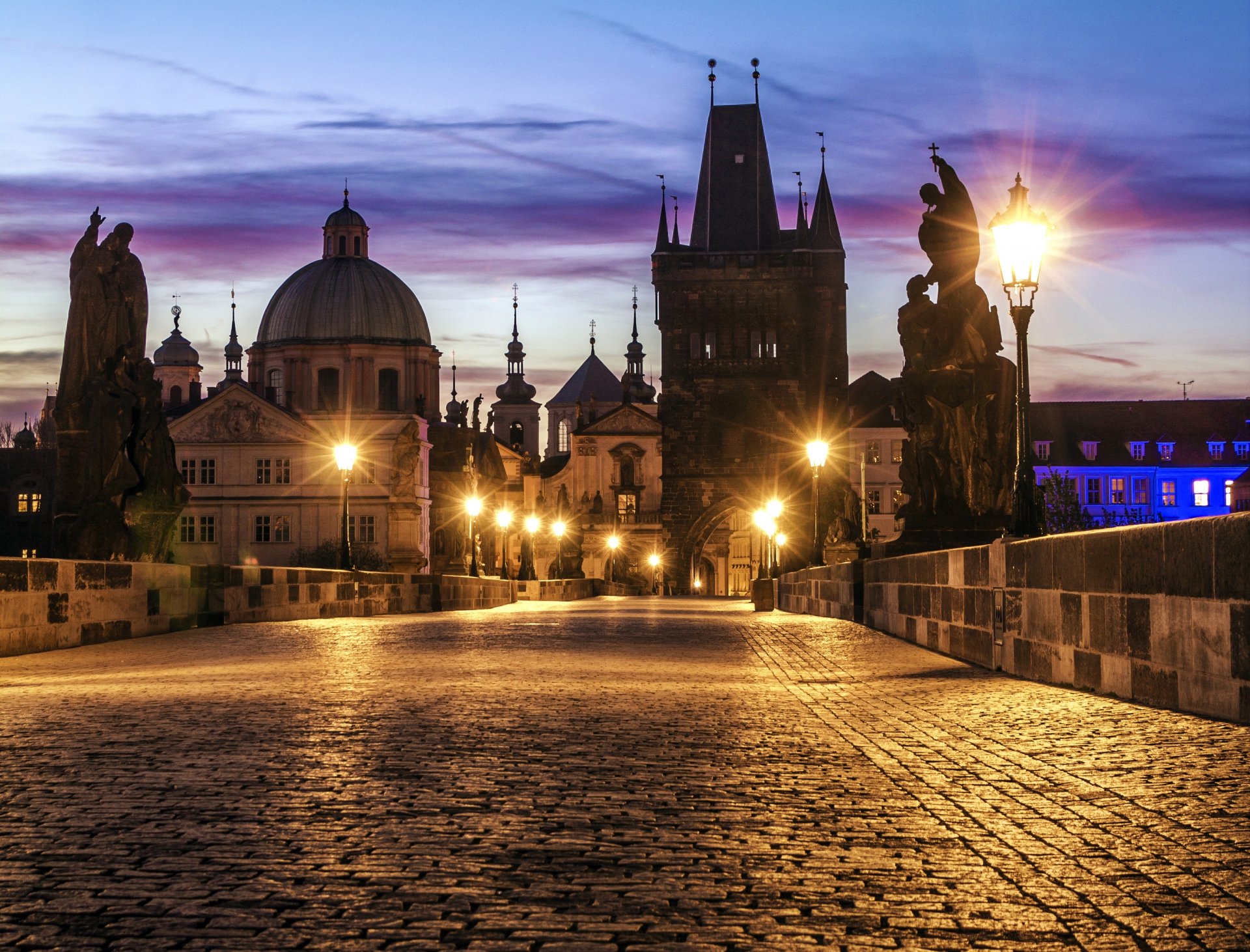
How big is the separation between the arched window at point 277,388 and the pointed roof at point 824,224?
39550mm

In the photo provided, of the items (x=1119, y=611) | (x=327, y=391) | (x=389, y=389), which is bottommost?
(x=1119, y=611)

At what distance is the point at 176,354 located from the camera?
142m

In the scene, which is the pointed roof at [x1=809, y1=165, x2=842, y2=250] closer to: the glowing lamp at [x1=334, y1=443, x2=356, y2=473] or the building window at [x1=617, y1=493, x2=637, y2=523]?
the building window at [x1=617, y1=493, x2=637, y2=523]

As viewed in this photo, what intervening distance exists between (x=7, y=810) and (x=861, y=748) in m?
3.89

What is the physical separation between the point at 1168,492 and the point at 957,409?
94.2 meters

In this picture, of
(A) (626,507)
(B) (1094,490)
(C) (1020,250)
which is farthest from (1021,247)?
(A) (626,507)

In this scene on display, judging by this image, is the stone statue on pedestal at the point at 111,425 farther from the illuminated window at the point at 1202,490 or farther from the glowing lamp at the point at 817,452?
the illuminated window at the point at 1202,490

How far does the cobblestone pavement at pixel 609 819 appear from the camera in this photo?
4219 mm

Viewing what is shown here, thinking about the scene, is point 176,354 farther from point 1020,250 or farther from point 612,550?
point 1020,250

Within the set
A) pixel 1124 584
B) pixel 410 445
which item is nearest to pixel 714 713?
pixel 1124 584

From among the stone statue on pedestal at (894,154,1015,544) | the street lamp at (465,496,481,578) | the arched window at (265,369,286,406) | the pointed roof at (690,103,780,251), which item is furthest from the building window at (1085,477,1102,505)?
the stone statue on pedestal at (894,154,1015,544)

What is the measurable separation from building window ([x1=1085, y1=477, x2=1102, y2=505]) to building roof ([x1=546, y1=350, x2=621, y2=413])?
92.3 metres

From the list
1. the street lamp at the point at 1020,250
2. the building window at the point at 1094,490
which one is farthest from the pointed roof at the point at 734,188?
the street lamp at the point at 1020,250

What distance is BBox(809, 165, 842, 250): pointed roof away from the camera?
102 m
